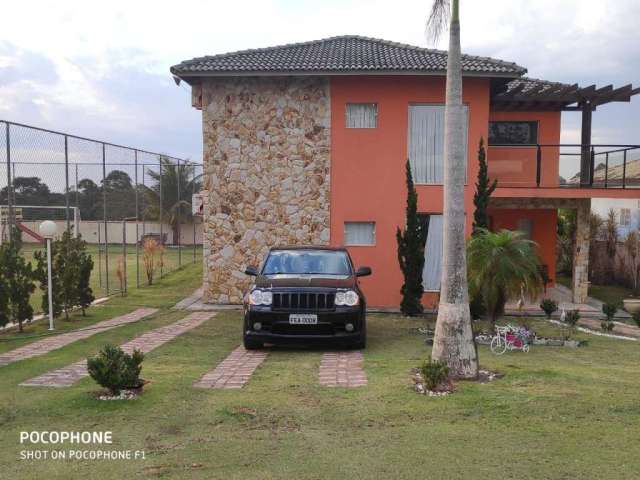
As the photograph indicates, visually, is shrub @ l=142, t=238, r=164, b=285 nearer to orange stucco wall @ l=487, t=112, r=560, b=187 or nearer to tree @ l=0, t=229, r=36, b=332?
tree @ l=0, t=229, r=36, b=332

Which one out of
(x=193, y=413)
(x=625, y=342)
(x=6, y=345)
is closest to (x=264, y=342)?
(x=193, y=413)

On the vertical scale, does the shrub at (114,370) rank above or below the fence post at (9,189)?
below

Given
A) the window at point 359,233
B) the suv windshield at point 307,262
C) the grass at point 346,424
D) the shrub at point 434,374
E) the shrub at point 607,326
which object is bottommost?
the shrub at point 607,326

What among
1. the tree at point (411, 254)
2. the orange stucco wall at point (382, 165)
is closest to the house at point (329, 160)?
the orange stucco wall at point (382, 165)

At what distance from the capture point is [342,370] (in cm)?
785

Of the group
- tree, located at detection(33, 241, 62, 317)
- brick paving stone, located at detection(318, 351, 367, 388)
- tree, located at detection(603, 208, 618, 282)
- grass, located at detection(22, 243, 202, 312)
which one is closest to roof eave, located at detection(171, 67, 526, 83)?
tree, located at detection(33, 241, 62, 317)

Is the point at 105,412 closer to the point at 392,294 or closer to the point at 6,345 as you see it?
the point at 6,345

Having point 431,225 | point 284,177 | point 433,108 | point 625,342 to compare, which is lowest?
point 625,342

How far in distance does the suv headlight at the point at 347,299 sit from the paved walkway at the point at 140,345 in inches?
120

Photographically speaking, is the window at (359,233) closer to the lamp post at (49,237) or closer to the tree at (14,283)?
the lamp post at (49,237)

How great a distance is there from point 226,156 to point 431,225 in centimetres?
529

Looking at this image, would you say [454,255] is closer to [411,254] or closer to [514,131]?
[411,254]

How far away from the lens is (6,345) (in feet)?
31.4

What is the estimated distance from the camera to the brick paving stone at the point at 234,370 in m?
7.03
